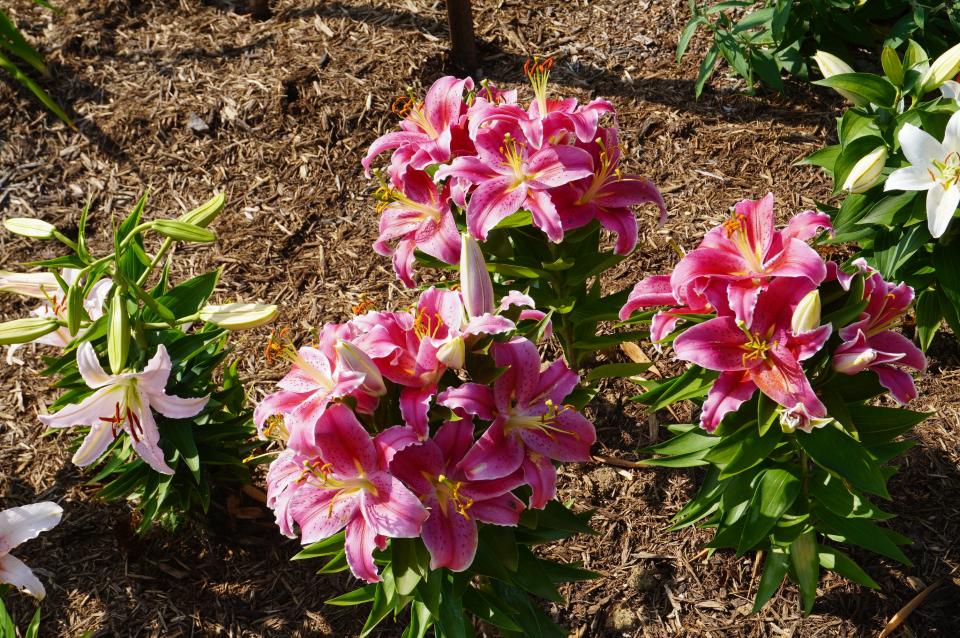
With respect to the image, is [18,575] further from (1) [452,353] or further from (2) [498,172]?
(2) [498,172]

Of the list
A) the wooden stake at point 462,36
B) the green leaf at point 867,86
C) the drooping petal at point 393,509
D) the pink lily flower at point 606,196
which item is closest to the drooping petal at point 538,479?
the drooping petal at point 393,509

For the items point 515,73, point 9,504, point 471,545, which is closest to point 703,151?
point 515,73

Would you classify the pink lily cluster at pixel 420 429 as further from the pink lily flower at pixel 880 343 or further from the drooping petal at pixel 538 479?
the pink lily flower at pixel 880 343

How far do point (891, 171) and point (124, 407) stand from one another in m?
1.82

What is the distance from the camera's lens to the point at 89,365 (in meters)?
1.80

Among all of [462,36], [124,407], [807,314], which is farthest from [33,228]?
[462,36]

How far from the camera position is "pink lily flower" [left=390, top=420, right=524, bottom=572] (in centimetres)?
155

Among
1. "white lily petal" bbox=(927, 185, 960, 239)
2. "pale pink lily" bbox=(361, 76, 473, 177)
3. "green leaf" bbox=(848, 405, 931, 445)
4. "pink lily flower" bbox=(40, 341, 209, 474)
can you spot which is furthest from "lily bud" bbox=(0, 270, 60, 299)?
"white lily petal" bbox=(927, 185, 960, 239)

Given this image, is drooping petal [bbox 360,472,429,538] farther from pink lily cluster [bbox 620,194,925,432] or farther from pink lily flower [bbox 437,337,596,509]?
pink lily cluster [bbox 620,194,925,432]

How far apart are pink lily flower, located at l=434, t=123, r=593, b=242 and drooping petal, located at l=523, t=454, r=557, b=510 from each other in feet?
1.59

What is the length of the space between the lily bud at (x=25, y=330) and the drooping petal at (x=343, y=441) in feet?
2.73

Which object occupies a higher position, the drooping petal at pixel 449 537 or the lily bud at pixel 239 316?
the lily bud at pixel 239 316

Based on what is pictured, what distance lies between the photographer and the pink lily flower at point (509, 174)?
183 centimetres

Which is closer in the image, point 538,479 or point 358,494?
point 358,494
